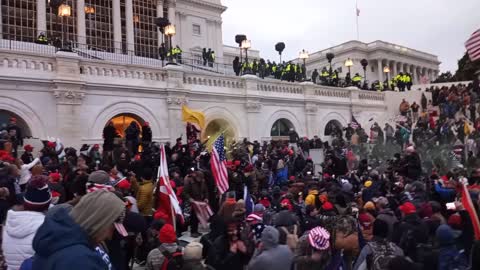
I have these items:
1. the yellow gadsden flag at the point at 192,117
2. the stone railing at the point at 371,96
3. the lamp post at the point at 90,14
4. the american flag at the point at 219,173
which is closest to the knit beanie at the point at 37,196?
the american flag at the point at 219,173

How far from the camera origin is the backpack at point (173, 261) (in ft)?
17.0

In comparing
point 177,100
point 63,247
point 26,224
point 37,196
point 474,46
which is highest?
point 474,46

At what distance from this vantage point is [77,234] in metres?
2.69

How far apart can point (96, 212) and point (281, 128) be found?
2602 centimetres

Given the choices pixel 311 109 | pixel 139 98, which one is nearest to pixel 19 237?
pixel 139 98

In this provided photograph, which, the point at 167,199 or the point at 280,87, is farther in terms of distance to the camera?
the point at 280,87

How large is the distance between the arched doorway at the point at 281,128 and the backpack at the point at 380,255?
22019 millimetres

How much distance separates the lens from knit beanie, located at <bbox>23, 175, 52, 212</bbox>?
14.8 feet

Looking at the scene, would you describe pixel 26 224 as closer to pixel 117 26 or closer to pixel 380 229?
pixel 380 229

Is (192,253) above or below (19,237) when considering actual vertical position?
below

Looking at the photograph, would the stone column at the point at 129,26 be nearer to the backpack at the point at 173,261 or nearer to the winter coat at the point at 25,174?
the winter coat at the point at 25,174

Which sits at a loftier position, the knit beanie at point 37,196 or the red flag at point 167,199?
the knit beanie at point 37,196

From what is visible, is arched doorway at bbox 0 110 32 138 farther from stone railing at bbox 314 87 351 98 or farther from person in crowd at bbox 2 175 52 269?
stone railing at bbox 314 87 351 98

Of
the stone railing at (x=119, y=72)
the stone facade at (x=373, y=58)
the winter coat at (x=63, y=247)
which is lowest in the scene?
the winter coat at (x=63, y=247)
